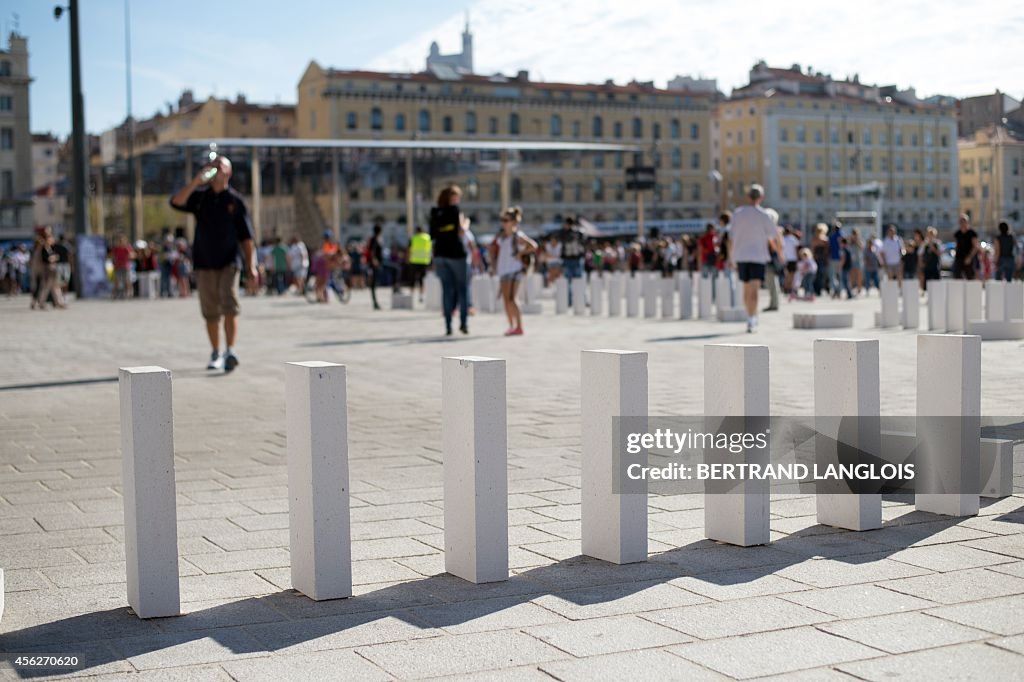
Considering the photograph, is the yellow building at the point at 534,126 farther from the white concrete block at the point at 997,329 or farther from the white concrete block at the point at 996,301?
the white concrete block at the point at 997,329

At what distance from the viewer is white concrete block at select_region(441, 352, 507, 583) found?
4359 mm

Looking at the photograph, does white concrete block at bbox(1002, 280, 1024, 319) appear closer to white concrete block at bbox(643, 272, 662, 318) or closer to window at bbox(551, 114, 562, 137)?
white concrete block at bbox(643, 272, 662, 318)

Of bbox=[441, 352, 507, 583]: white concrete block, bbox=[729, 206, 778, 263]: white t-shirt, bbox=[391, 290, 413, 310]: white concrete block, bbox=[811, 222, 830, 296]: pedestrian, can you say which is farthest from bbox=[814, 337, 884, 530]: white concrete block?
bbox=[811, 222, 830, 296]: pedestrian

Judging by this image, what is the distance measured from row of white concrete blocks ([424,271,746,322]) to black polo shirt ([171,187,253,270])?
9880 millimetres

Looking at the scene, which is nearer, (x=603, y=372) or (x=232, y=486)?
(x=603, y=372)

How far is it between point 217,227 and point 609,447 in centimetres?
808

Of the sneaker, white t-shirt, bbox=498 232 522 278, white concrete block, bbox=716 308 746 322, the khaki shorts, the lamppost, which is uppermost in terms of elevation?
the lamppost

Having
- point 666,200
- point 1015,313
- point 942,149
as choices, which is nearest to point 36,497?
point 1015,313

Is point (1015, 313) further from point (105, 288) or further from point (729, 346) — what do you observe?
point (105, 288)

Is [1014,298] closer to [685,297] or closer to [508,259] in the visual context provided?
[685,297]

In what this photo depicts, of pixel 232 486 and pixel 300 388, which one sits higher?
pixel 300 388

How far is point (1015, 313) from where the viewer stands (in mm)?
15875

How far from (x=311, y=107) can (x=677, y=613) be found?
114591mm

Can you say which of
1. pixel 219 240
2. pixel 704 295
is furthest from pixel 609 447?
pixel 704 295
